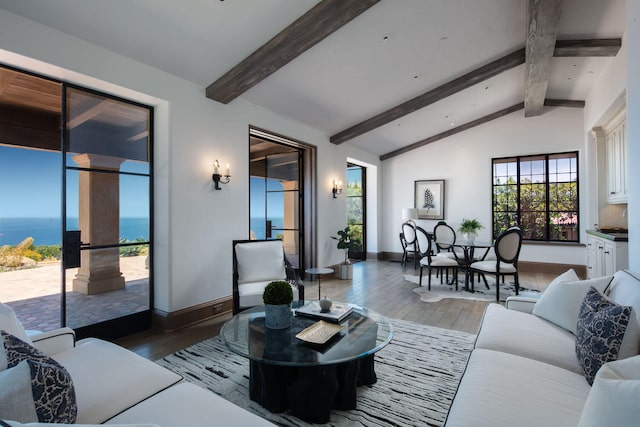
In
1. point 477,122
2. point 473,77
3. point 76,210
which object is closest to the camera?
point 76,210

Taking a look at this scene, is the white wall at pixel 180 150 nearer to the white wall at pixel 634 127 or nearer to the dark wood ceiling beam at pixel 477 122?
the white wall at pixel 634 127

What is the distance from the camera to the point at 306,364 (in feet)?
5.57

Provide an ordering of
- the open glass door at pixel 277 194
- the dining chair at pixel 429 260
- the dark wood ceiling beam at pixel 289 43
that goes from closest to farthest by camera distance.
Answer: the dark wood ceiling beam at pixel 289 43 < the dining chair at pixel 429 260 < the open glass door at pixel 277 194

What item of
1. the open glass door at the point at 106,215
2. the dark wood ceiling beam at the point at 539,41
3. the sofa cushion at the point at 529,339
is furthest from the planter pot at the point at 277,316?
the dark wood ceiling beam at the point at 539,41

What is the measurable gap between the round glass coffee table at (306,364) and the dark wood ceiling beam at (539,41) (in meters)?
3.71

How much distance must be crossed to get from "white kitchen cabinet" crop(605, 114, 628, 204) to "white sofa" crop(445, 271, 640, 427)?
348cm

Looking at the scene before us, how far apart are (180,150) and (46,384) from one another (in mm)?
2880

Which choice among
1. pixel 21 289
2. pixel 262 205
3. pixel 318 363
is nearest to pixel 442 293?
pixel 262 205

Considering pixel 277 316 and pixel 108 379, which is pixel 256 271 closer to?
pixel 277 316

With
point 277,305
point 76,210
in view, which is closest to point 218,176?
point 76,210

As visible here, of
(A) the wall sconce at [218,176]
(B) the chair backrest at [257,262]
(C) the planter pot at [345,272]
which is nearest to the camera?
(B) the chair backrest at [257,262]

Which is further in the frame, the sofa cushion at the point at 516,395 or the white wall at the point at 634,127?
the white wall at the point at 634,127

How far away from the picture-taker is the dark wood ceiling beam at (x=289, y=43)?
2908mm

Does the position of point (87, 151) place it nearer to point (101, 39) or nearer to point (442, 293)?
point (101, 39)
